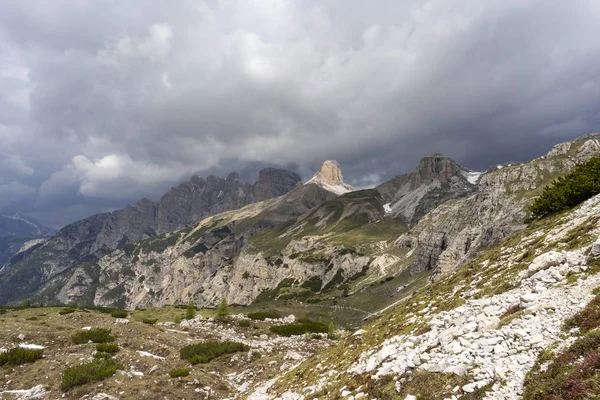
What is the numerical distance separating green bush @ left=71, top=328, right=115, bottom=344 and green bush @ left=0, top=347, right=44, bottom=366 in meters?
4.55

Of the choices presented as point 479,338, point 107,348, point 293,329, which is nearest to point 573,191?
point 479,338

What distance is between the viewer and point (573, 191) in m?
→ 32.2

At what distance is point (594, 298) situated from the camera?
10648 mm

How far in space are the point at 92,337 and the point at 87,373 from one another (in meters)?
10.0

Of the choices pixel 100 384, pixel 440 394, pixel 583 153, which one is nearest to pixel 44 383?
pixel 100 384

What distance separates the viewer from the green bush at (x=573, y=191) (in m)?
30.9

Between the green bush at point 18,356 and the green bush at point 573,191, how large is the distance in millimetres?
51724

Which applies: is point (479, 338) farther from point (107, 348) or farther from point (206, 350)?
point (107, 348)

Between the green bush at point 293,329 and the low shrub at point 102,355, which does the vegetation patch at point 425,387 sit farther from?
the green bush at point 293,329

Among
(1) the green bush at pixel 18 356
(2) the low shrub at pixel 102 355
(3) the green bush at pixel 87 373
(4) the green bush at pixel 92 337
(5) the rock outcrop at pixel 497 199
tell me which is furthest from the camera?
(5) the rock outcrop at pixel 497 199

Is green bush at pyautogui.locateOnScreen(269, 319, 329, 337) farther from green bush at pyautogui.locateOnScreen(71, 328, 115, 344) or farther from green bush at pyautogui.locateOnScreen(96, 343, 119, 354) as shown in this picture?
green bush at pyautogui.locateOnScreen(96, 343, 119, 354)

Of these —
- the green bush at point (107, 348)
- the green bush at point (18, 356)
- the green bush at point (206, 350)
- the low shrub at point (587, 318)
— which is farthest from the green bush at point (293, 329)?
the low shrub at point (587, 318)

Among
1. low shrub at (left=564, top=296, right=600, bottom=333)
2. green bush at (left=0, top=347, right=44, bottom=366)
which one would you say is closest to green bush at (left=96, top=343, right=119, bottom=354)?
green bush at (left=0, top=347, right=44, bottom=366)

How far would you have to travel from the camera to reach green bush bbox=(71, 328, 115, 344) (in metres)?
33.0
